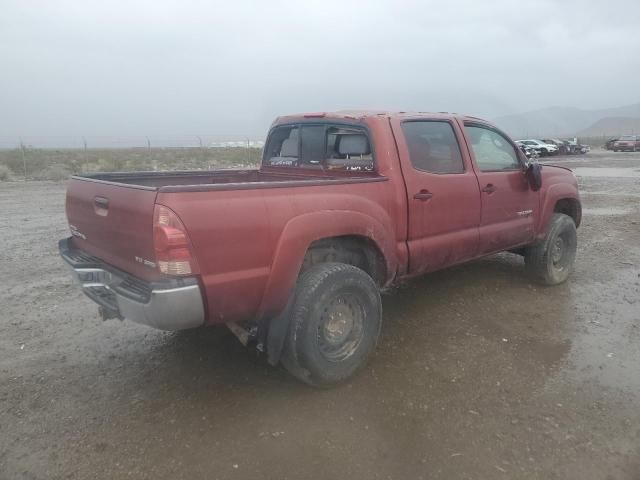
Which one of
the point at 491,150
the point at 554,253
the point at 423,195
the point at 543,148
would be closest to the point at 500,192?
the point at 491,150

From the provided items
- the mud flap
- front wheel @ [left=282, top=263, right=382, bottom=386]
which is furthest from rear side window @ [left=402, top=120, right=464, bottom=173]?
the mud flap

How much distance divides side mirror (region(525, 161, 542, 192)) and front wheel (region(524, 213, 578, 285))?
2.03 feet

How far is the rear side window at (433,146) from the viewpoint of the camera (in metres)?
4.03

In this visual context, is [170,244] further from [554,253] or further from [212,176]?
[554,253]

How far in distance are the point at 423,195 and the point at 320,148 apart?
1039 millimetres

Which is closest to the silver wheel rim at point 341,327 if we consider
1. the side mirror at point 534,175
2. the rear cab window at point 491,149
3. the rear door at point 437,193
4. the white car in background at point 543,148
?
the rear door at point 437,193

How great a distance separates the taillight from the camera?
2.62 metres

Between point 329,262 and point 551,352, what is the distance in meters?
1.94

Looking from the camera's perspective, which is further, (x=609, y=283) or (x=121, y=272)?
(x=609, y=283)

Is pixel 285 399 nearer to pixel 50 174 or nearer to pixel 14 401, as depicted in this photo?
pixel 14 401

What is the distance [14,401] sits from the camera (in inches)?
129

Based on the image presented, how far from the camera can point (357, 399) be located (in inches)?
128

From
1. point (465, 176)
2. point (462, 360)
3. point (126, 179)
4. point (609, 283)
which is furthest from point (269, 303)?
point (609, 283)

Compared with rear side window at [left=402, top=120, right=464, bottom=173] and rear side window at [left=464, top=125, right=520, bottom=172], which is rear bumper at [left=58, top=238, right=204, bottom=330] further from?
rear side window at [left=464, top=125, right=520, bottom=172]
